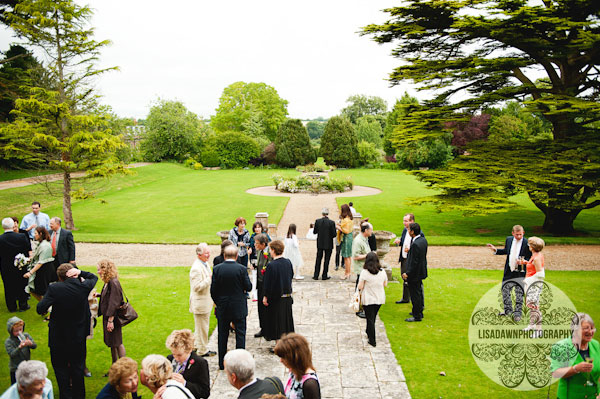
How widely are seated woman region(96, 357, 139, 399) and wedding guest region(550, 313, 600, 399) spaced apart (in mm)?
4194

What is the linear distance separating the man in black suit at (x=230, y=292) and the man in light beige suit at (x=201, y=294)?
0.28 metres

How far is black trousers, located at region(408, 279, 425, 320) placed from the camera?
25.4 feet

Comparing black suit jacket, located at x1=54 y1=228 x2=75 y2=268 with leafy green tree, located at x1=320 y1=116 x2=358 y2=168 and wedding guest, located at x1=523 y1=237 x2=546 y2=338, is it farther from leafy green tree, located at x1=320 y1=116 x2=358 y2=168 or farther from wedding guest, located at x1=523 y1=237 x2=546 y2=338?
leafy green tree, located at x1=320 y1=116 x2=358 y2=168

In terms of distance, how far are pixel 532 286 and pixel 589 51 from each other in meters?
13.5

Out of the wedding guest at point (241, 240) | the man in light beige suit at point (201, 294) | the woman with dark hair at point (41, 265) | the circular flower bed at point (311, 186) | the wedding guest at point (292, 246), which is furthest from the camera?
the circular flower bed at point (311, 186)

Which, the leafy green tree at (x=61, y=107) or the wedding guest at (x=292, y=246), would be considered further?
the leafy green tree at (x=61, y=107)

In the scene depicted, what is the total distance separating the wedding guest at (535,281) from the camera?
6547 millimetres

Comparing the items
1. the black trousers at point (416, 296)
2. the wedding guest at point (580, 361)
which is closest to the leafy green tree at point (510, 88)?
the black trousers at point (416, 296)

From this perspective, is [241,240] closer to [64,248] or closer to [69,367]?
[64,248]

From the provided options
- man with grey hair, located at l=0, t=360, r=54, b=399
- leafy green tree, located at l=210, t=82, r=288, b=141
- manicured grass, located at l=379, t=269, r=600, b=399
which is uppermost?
leafy green tree, located at l=210, t=82, r=288, b=141

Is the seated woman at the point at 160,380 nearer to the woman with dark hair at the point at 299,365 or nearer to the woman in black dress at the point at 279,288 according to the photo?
the woman with dark hair at the point at 299,365

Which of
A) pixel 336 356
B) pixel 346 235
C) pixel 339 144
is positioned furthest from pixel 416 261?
pixel 339 144

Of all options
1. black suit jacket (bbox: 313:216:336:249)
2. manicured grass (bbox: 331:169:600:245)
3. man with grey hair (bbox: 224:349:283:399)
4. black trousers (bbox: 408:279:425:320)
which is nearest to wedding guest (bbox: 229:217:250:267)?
black suit jacket (bbox: 313:216:336:249)

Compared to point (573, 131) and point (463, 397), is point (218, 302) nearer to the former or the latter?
point (463, 397)
